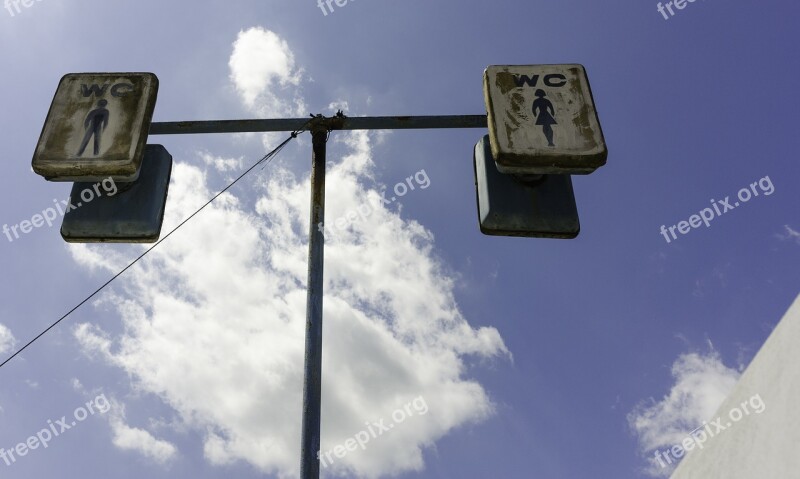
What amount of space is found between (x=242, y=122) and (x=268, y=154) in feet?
1.29

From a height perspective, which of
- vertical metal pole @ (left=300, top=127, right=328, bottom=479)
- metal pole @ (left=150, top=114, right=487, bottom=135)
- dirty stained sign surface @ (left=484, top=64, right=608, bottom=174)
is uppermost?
metal pole @ (left=150, top=114, right=487, bottom=135)

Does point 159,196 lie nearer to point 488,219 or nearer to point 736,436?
point 488,219

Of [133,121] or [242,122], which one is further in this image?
[242,122]

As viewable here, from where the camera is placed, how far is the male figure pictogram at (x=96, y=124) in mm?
3551

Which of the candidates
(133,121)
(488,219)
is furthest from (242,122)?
(488,219)

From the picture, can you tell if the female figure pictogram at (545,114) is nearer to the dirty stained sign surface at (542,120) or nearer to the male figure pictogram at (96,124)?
the dirty stained sign surface at (542,120)

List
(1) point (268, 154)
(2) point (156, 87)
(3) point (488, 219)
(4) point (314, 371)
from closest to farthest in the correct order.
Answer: (4) point (314, 371) → (3) point (488, 219) → (2) point (156, 87) → (1) point (268, 154)

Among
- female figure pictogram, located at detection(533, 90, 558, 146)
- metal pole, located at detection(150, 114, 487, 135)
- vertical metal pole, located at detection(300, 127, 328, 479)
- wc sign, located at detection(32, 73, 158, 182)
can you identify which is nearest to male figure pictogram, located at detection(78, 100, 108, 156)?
wc sign, located at detection(32, 73, 158, 182)

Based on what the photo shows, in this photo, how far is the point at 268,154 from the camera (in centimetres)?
439

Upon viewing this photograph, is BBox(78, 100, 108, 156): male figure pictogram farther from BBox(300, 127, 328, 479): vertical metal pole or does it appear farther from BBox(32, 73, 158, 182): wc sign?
BBox(300, 127, 328, 479): vertical metal pole

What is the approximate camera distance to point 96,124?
366 cm

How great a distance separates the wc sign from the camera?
3.44 meters

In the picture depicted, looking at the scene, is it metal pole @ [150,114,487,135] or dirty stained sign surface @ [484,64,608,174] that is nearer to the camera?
dirty stained sign surface @ [484,64,608,174]

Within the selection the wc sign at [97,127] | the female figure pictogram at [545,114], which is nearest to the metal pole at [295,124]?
the wc sign at [97,127]
